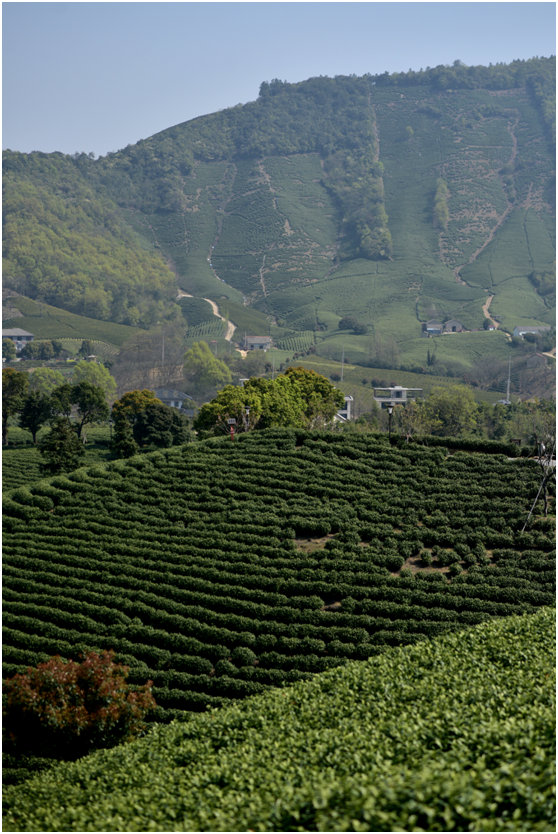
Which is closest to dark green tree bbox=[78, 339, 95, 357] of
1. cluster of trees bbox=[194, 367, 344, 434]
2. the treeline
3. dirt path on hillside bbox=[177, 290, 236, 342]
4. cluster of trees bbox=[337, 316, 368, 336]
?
dirt path on hillside bbox=[177, 290, 236, 342]

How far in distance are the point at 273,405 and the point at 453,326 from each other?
401ft

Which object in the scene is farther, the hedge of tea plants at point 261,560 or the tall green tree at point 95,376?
the tall green tree at point 95,376

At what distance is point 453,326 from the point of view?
155m

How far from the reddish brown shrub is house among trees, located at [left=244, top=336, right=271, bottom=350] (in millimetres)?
142757

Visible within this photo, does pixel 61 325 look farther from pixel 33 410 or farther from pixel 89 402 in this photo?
pixel 33 410

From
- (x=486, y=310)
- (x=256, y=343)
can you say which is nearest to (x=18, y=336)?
(x=256, y=343)

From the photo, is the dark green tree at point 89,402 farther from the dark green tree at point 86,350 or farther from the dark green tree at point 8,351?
the dark green tree at point 86,350

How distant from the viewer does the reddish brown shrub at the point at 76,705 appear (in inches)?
484

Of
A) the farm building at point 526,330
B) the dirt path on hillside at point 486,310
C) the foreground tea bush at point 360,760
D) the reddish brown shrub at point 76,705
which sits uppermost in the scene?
the dirt path on hillside at point 486,310

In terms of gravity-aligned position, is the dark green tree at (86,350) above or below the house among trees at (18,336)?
below

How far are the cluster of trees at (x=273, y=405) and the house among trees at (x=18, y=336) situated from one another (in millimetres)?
102098

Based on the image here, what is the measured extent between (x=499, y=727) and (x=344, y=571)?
11.9 m

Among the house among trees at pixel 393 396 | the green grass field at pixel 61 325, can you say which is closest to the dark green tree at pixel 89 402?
the house among trees at pixel 393 396

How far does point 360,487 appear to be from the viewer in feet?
83.9
